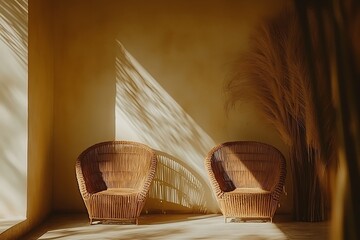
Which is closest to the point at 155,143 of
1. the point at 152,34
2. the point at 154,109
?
the point at 154,109

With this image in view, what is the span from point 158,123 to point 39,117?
130 cm

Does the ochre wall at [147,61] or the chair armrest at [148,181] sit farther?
the ochre wall at [147,61]

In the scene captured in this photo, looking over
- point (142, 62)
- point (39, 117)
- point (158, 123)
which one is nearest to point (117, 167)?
point (158, 123)

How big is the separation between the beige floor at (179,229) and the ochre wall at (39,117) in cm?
21

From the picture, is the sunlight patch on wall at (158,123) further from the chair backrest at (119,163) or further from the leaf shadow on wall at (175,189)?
the chair backrest at (119,163)

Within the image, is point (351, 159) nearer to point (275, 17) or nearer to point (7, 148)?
point (7, 148)

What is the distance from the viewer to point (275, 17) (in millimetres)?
5574

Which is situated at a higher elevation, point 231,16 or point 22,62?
point 231,16

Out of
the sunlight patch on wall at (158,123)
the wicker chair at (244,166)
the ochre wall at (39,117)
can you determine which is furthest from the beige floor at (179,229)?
the sunlight patch on wall at (158,123)

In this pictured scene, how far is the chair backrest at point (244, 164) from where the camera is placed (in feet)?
17.7

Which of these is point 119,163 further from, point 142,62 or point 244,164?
point 244,164

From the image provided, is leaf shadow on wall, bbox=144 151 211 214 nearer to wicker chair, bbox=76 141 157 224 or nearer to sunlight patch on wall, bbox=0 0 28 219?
wicker chair, bbox=76 141 157 224

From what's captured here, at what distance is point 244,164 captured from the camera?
17.9 feet

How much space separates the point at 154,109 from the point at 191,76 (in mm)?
547
